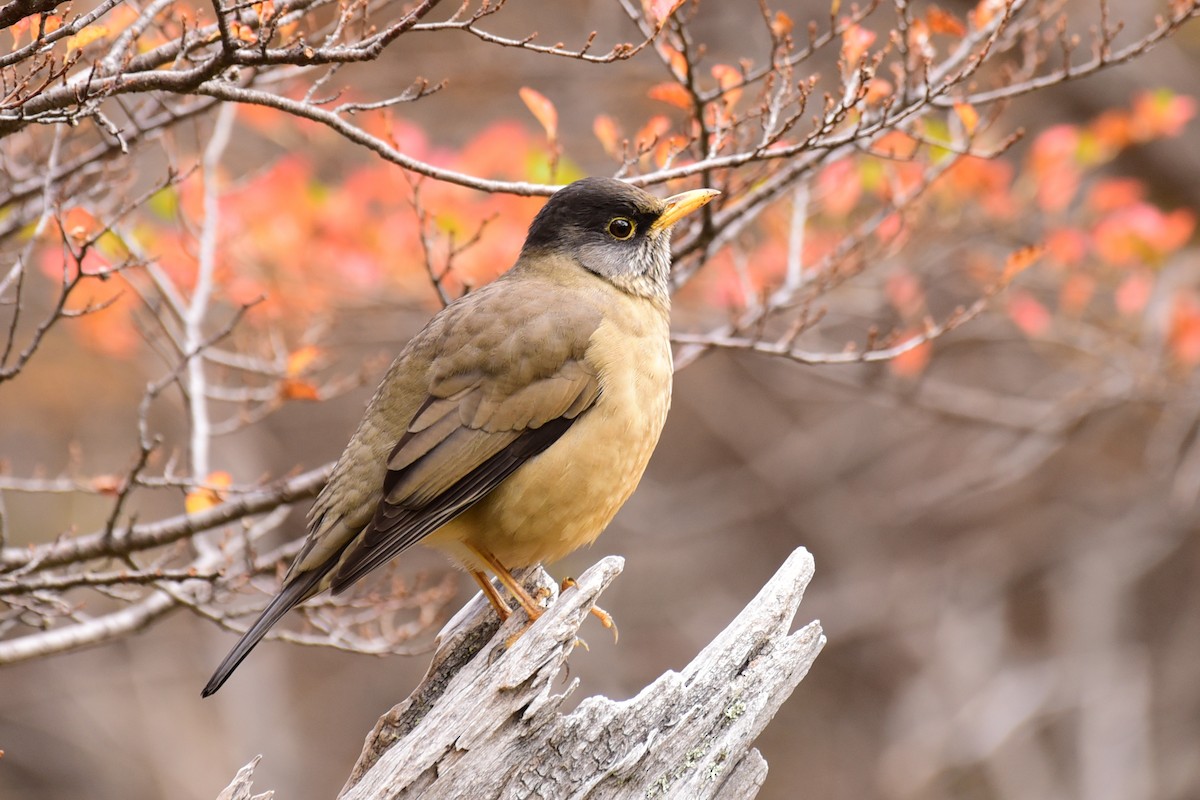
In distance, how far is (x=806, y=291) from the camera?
21.3 feet

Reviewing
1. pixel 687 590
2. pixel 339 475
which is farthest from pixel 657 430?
pixel 687 590

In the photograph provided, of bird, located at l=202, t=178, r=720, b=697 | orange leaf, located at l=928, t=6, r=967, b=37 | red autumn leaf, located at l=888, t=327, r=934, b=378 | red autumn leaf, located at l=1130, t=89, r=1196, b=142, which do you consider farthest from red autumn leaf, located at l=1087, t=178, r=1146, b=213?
bird, located at l=202, t=178, r=720, b=697

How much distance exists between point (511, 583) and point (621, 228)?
5.37 feet

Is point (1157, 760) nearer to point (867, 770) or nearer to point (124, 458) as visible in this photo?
point (867, 770)

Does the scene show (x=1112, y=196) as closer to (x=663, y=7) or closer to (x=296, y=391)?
(x=663, y=7)

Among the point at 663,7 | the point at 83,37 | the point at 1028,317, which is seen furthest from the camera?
the point at 1028,317

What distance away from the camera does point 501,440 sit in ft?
15.7

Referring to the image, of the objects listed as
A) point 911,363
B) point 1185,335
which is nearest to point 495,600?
point 911,363

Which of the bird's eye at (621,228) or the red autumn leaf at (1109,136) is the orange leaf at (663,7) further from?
the red autumn leaf at (1109,136)

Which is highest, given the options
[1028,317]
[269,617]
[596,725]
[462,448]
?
[462,448]

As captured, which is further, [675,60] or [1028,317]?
[1028,317]

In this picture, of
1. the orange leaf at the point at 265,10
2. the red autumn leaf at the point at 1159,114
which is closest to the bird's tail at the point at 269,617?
the orange leaf at the point at 265,10

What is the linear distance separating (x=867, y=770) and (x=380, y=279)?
7.47 meters

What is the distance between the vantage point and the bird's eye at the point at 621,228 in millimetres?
5434
